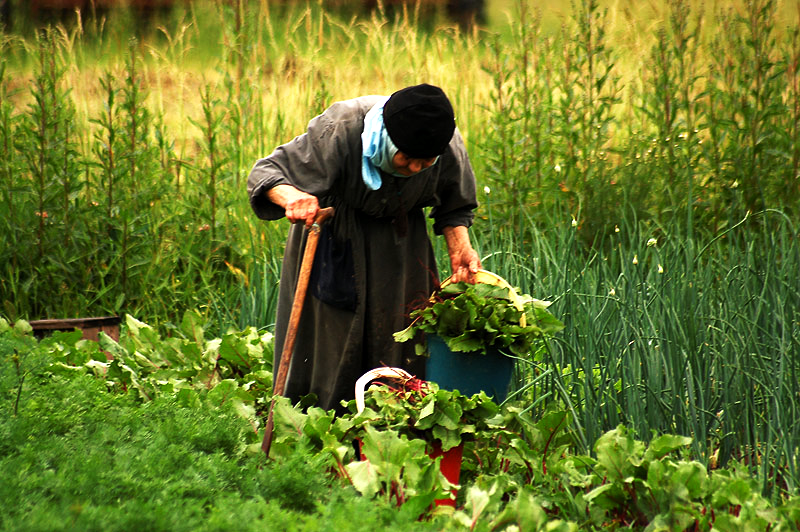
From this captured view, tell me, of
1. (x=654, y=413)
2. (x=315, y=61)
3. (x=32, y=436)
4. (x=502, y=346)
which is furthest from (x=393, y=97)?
(x=315, y=61)

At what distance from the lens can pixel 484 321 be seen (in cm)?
273

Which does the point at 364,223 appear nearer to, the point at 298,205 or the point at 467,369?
the point at 298,205

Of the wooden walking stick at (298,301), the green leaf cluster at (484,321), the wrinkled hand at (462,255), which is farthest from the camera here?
the wrinkled hand at (462,255)

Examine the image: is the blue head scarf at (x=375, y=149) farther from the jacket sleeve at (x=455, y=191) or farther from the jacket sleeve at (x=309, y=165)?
the jacket sleeve at (x=455, y=191)

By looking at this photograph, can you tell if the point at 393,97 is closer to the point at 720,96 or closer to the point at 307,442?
the point at 307,442

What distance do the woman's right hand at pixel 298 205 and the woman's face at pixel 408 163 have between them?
317 millimetres

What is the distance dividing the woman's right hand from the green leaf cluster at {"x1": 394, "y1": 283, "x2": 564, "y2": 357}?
1.64 feet

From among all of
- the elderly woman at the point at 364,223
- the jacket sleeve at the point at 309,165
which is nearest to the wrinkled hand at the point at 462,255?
the elderly woman at the point at 364,223

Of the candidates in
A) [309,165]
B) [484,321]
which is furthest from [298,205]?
[484,321]

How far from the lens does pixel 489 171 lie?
16.4 feet

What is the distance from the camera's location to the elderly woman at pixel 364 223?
281 cm

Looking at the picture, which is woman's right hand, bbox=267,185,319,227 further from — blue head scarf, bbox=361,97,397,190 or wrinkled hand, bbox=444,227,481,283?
wrinkled hand, bbox=444,227,481,283

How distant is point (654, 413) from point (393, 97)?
1.31m

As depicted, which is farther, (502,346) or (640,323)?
(640,323)
